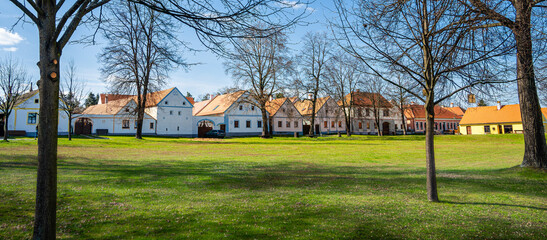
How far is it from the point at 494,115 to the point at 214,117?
5437 cm

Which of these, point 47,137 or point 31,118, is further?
point 31,118

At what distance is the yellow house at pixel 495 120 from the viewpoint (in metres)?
53.5

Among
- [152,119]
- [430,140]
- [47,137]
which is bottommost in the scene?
[430,140]

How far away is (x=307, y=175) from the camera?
10750mm

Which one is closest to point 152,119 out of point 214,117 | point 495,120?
point 214,117

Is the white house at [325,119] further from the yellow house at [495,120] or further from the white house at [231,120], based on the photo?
the yellow house at [495,120]

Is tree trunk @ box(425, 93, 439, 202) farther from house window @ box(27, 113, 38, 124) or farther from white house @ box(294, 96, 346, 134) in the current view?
white house @ box(294, 96, 346, 134)

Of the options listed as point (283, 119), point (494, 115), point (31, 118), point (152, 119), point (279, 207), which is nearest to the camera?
point (279, 207)

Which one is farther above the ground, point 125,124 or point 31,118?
point 31,118

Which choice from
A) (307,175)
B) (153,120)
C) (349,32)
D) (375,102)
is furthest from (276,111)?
(349,32)

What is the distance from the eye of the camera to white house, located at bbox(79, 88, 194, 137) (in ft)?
153

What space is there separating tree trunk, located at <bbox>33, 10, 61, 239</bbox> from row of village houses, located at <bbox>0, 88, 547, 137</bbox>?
34586mm

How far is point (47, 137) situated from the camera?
142 inches

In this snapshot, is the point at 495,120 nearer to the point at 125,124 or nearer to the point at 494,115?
the point at 494,115
